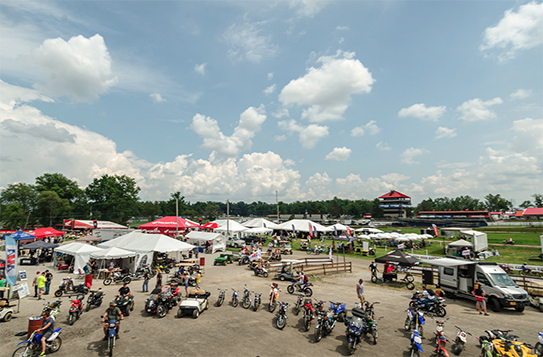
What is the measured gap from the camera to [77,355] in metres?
9.22

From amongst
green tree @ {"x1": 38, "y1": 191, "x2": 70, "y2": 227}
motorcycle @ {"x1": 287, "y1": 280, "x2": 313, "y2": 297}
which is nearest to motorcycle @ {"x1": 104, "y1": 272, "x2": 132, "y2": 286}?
motorcycle @ {"x1": 287, "y1": 280, "x2": 313, "y2": 297}

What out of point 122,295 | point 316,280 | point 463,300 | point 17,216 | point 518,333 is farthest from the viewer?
point 17,216

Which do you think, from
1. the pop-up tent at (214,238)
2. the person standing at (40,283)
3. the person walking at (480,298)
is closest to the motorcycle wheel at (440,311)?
the person walking at (480,298)

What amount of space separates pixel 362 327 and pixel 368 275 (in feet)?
51.8

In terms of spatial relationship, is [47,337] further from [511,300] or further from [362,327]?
[511,300]

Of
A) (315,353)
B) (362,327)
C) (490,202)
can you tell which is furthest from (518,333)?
(490,202)

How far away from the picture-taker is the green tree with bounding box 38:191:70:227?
69438 millimetres

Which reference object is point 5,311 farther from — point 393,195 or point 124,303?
point 393,195

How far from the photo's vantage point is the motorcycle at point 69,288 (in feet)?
54.4

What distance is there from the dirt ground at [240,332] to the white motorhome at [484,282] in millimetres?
565

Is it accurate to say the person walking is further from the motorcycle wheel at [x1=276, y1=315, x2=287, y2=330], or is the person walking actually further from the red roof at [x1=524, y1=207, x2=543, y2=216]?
the red roof at [x1=524, y1=207, x2=543, y2=216]

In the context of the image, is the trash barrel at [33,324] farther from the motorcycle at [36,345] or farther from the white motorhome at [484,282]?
the white motorhome at [484,282]

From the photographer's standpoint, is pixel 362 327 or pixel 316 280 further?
pixel 316 280

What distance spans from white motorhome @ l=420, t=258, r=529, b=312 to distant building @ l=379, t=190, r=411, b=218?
139310 mm
